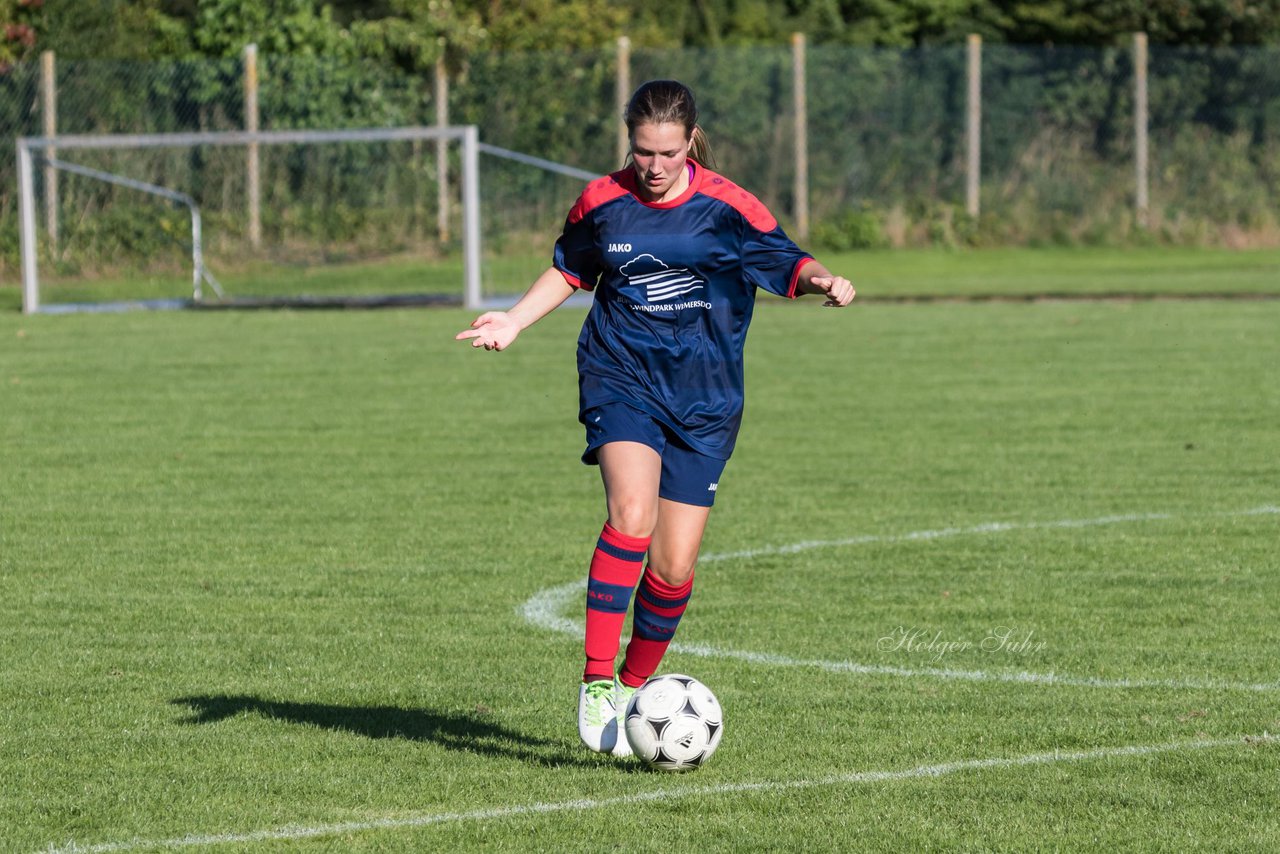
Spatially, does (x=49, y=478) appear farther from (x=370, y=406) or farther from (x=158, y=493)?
(x=370, y=406)

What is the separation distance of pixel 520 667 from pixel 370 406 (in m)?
7.81

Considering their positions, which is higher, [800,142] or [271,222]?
[800,142]

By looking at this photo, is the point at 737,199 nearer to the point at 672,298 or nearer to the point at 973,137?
the point at 672,298

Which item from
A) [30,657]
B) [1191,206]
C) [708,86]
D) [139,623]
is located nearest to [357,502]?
[139,623]

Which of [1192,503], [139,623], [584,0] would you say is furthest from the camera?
[584,0]

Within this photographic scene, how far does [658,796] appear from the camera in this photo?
5055 mm

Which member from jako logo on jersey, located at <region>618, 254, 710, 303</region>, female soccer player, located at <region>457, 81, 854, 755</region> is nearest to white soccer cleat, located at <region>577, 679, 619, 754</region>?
female soccer player, located at <region>457, 81, 854, 755</region>

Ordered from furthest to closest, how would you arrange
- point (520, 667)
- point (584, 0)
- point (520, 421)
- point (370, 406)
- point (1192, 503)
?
point (584, 0) → point (370, 406) → point (520, 421) → point (1192, 503) → point (520, 667)

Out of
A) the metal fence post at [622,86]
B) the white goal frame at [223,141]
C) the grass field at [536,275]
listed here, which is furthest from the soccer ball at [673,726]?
the metal fence post at [622,86]

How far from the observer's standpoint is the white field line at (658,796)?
182 inches

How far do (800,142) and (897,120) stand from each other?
7.13ft

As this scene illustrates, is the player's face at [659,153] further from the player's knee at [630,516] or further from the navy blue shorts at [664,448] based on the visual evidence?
the player's knee at [630,516]

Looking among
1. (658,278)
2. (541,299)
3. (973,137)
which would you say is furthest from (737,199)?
(973,137)

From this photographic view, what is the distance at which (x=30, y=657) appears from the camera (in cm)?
666
